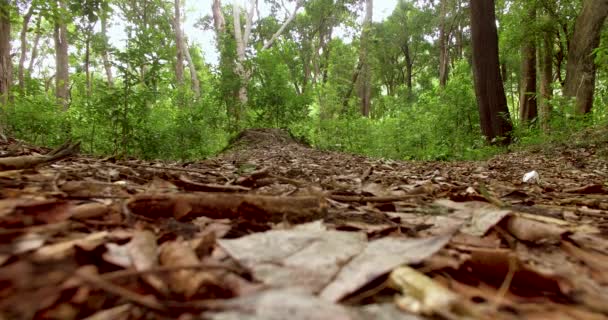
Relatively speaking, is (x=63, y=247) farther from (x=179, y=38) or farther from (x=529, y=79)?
(x=179, y=38)

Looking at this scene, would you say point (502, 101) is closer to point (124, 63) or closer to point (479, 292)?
point (124, 63)

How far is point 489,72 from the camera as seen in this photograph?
6.95 meters

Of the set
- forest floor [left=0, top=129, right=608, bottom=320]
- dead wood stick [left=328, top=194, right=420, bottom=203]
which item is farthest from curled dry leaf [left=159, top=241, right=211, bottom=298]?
dead wood stick [left=328, top=194, right=420, bottom=203]

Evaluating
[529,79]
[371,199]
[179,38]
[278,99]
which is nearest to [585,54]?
[529,79]

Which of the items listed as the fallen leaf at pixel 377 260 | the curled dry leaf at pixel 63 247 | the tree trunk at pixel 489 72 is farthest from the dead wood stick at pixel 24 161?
the tree trunk at pixel 489 72

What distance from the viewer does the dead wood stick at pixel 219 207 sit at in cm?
112

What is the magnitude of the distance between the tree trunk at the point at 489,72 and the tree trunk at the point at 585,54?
1358 millimetres

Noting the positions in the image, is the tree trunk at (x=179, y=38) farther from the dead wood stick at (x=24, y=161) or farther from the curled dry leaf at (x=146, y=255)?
the curled dry leaf at (x=146, y=255)

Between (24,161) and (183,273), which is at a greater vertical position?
(24,161)

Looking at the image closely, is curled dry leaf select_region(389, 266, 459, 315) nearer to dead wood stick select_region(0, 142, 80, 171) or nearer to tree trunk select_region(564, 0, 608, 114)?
dead wood stick select_region(0, 142, 80, 171)

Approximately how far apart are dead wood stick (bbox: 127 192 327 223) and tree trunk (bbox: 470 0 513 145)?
6652mm

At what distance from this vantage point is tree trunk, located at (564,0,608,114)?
702 centimetres

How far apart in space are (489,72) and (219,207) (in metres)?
7.01

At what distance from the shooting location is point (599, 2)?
23.0 feet
